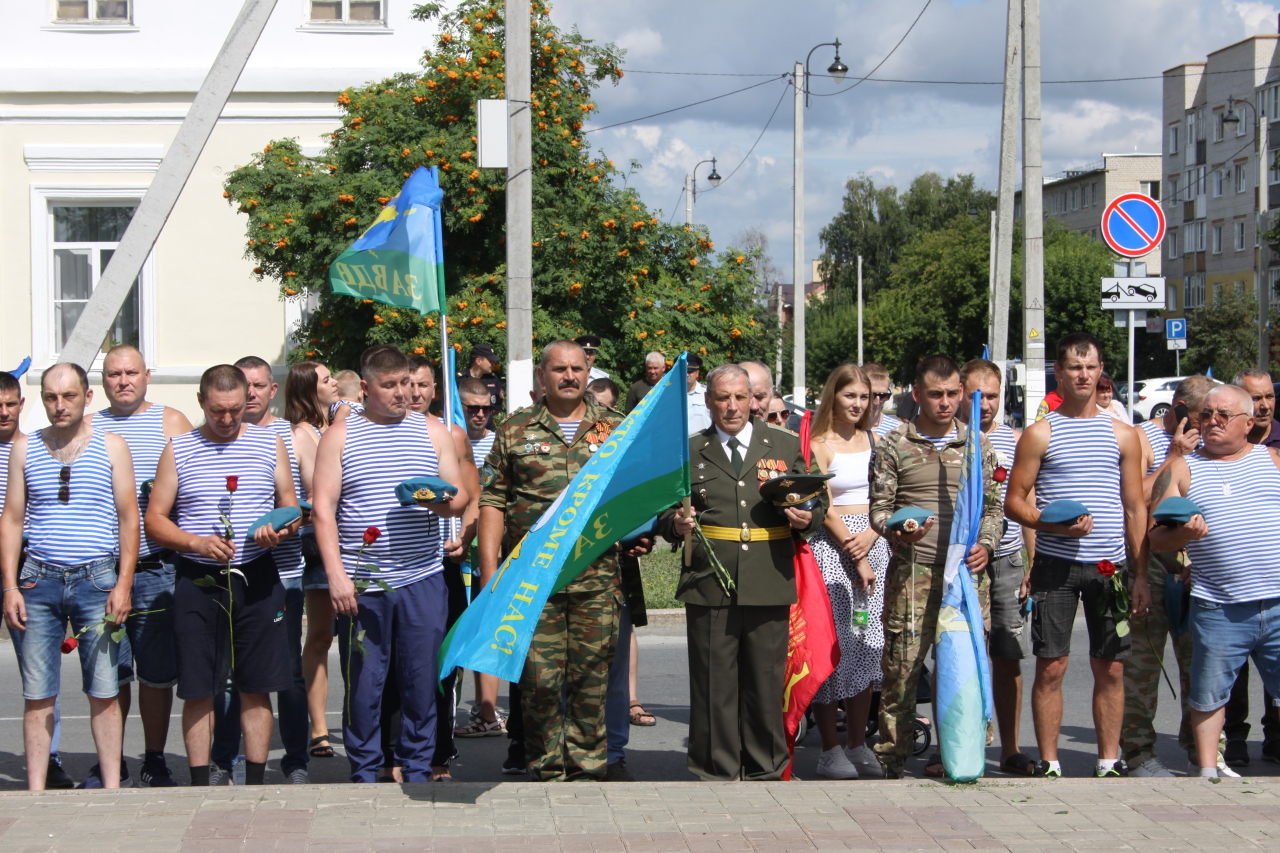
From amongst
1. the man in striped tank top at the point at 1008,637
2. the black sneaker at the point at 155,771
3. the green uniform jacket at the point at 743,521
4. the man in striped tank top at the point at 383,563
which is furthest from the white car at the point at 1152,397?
the black sneaker at the point at 155,771

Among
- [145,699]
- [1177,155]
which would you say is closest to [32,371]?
[145,699]

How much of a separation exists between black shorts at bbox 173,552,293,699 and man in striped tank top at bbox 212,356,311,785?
179mm

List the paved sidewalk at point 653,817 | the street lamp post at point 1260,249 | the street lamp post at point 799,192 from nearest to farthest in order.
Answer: the paved sidewalk at point 653,817
the street lamp post at point 799,192
the street lamp post at point 1260,249

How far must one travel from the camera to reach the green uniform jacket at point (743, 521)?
5.36m

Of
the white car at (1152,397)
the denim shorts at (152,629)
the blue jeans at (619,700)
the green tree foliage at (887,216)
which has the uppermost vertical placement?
the green tree foliage at (887,216)

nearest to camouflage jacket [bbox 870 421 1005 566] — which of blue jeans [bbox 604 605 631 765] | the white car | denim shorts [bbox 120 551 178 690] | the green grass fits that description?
blue jeans [bbox 604 605 631 765]

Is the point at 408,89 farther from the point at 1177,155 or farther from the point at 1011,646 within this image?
the point at 1177,155

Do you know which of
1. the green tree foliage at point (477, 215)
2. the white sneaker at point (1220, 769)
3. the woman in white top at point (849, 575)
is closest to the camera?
the white sneaker at point (1220, 769)

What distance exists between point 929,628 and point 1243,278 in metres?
60.4

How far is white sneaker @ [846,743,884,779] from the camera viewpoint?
19.7 ft

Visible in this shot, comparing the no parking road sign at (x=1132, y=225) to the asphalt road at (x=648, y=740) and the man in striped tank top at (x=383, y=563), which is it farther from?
the man in striped tank top at (x=383, y=563)

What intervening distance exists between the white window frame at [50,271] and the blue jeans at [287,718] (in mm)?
12526

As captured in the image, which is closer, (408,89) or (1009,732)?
(1009,732)

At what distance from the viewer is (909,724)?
222 inches
